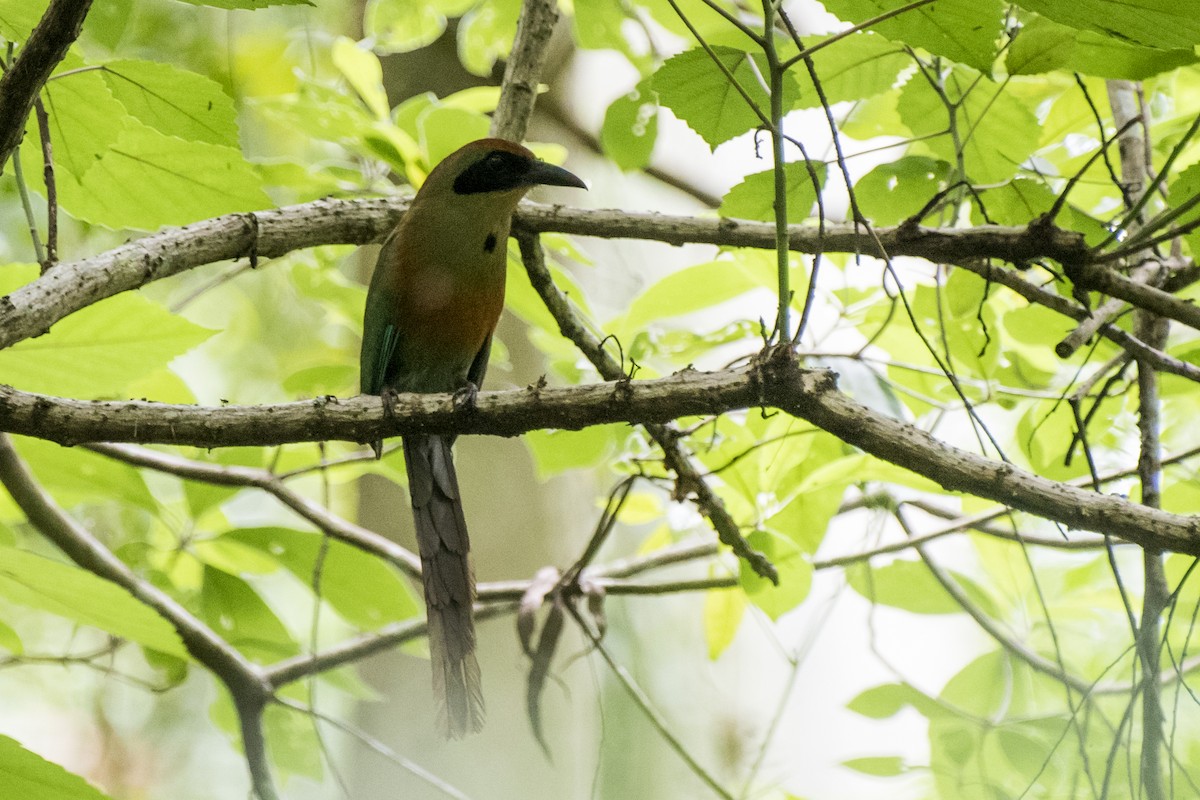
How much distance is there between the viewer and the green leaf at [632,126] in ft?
6.41

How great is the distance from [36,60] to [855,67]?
123 cm

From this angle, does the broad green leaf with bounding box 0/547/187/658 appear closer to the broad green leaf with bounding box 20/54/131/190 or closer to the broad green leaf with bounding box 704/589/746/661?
the broad green leaf with bounding box 20/54/131/190

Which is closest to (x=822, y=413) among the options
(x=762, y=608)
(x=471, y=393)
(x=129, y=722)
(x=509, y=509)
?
(x=471, y=393)

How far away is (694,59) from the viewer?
131 cm

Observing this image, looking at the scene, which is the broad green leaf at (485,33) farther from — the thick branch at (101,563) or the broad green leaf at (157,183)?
the thick branch at (101,563)

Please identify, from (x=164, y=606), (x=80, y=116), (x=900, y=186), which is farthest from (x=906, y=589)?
(x=80, y=116)

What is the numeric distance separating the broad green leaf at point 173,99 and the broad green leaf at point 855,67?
0.91 meters

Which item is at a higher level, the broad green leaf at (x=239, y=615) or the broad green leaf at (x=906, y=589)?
the broad green leaf at (x=906, y=589)

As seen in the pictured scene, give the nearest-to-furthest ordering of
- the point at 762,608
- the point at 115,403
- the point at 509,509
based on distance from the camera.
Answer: the point at 115,403 → the point at 762,608 → the point at 509,509

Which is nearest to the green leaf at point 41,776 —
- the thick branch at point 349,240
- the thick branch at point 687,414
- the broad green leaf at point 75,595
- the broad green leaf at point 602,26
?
the broad green leaf at point 75,595

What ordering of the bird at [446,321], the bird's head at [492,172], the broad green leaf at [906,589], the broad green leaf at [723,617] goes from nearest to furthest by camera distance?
the bird at [446,321]
the bird's head at [492,172]
the broad green leaf at [906,589]
the broad green leaf at [723,617]

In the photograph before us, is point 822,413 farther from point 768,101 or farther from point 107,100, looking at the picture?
point 107,100

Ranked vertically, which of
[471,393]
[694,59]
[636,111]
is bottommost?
[471,393]

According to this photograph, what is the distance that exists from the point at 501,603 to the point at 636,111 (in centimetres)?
129
